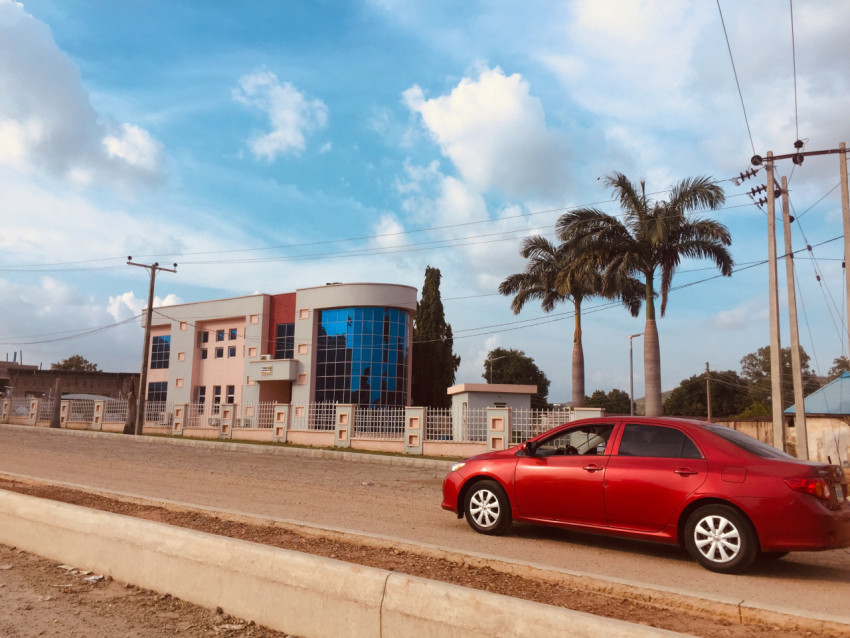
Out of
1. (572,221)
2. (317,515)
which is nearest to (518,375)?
(572,221)

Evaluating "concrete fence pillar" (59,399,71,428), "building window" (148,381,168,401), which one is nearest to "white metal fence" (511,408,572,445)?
"concrete fence pillar" (59,399,71,428)

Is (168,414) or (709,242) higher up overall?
(709,242)

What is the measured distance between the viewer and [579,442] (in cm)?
759

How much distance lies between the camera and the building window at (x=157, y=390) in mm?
55250

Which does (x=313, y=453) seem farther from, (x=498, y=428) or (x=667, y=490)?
(x=667, y=490)

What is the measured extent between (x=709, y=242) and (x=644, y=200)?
262 centimetres

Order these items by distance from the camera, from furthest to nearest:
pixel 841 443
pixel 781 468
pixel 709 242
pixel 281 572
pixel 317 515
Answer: pixel 841 443, pixel 709 242, pixel 317 515, pixel 781 468, pixel 281 572

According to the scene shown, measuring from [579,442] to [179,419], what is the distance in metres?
31.4

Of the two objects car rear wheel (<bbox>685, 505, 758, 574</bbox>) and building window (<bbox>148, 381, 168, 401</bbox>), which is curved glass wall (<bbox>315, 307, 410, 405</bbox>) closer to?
building window (<bbox>148, 381, 168, 401</bbox>)

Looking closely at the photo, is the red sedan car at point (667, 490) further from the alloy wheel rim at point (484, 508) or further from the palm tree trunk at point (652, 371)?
the palm tree trunk at point (652, 371)

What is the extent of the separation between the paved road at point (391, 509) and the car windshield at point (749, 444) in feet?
3.55

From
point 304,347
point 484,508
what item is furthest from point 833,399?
point 484,508

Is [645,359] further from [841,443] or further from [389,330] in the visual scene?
[389,330]

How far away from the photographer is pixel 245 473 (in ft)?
50.8
